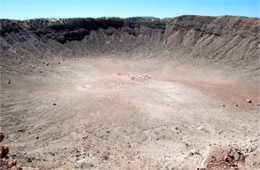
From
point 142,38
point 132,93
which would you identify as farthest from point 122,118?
point 142,38

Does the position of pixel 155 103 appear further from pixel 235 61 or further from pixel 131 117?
pixel 235 61

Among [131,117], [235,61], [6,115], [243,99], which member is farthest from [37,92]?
[235,61]

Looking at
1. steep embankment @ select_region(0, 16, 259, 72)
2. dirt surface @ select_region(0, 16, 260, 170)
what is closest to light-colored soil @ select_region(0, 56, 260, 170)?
dirt surface @ select_region(0, 16, 260, 170)

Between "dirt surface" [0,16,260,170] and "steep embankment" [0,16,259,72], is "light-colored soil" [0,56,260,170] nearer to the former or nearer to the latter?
"dirt surface" [0,16,260,170]

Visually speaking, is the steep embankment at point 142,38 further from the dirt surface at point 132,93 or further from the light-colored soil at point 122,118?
the light-colored soil at point 122,118

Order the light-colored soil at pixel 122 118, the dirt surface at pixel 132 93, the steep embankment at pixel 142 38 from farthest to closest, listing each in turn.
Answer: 1. the steep embankment at pixel 142 38
2. the dirt surface at pixel 132 93
3. the light-colored soil at pixel 122 118

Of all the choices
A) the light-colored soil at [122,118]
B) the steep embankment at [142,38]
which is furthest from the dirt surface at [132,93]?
the steep embankment at [142,38]

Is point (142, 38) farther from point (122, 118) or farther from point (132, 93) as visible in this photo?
point (122, 118)
